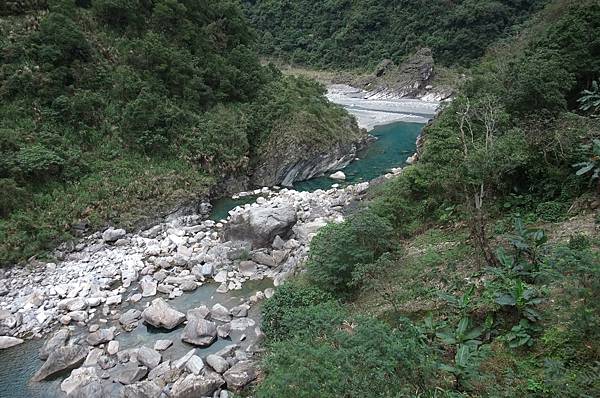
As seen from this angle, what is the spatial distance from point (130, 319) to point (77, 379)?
2341 millimetres

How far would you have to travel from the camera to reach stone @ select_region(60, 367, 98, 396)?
29.3ft

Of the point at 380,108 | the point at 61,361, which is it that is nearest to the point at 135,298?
the point at 61,361

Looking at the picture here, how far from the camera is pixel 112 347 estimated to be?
10227mm

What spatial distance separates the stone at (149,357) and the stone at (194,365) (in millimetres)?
901

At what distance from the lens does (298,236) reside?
50.3 ft

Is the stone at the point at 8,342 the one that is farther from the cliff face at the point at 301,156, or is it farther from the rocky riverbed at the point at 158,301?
the cliff face at the point at 301,156

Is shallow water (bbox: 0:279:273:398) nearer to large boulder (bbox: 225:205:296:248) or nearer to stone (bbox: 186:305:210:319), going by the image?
stone (bbox: 186:305:210:319)

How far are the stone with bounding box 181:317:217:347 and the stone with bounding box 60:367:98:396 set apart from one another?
6.92 ft

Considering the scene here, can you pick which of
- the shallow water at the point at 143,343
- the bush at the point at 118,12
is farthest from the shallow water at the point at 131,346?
the bush at the point at 118,12

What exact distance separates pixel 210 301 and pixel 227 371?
3.73m

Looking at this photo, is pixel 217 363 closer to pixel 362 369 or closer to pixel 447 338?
pixel 362 369

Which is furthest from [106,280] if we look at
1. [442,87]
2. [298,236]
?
[442,87]

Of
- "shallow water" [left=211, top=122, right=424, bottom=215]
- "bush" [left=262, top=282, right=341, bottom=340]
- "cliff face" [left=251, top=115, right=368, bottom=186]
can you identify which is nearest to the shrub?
"bush" [left=262, top=282, right=341, bottom=340]

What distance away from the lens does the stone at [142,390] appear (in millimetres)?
8258
